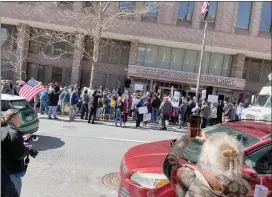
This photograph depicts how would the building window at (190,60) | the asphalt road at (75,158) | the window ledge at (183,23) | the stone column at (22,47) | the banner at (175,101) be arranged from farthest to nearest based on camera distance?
the building window at (190,60) → the window ledge at (183,23) → the stone column at (22,47) → the banner at (175,101) → the asphalt road at (75,158)

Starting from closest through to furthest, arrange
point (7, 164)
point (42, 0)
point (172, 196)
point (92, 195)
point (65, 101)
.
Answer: point (7, 164)
point (172, 196)
point (92, 195)
point (65, 101)
point (42, 0)

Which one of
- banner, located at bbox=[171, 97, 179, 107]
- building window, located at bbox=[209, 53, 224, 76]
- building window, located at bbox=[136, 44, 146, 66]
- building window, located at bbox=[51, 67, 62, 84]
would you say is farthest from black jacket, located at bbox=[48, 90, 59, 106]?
building window, located at bbox=[209, 53, 224, 76]

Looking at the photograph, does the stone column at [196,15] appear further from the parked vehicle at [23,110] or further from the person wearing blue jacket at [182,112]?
the parked vehicle at [23,110]

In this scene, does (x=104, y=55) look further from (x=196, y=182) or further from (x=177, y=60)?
(x=196, y=182)

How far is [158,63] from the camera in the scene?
26.9 meters

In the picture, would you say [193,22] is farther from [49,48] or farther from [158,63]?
[49,48]

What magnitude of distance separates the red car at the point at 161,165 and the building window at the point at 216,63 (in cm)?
2337

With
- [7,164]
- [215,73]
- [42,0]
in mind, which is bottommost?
[7,164]

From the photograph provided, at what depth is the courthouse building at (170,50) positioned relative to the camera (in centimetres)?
2434

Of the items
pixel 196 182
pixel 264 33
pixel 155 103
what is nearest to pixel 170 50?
pixel 264 33

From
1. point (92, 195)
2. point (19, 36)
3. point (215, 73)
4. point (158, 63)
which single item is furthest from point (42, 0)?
point (92, 195)

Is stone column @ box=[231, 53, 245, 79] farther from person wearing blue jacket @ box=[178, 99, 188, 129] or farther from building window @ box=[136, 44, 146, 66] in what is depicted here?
person wearing blue jacket @ box=[178, 99, 188, 129]

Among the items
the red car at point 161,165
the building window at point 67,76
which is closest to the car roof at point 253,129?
the red car at point 161,165

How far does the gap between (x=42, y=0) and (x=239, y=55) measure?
17.4 metres
